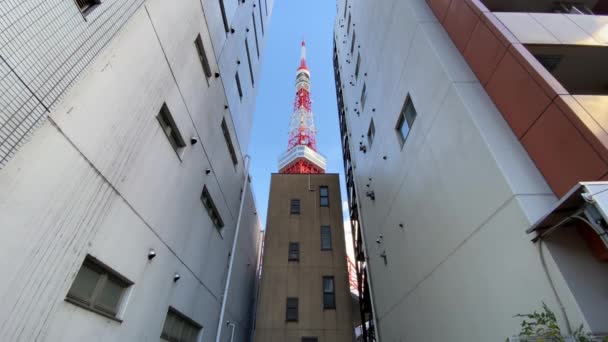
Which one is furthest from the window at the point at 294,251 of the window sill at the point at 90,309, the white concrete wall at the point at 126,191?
the window sill at the point at 90,309

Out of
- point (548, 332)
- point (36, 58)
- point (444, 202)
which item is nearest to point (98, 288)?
point (36, 58)

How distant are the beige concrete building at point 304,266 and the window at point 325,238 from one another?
4 cm

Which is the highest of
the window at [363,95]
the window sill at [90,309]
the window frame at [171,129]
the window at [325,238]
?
the window at [363,95]

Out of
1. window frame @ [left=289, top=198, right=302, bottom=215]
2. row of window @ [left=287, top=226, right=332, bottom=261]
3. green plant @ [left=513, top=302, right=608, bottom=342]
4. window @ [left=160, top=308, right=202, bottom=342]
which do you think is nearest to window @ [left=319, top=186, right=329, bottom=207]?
window frame @ [left=289, top=198, right=302, bottom=215]

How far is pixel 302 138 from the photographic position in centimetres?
3253

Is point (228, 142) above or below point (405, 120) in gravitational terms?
above

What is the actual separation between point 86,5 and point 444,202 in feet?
18.3

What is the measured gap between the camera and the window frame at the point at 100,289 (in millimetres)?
3189

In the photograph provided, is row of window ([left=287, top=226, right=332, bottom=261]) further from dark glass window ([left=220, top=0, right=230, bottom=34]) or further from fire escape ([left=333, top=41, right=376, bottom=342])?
dark glass window ([left=220, top=0, right=230, bottom=34])

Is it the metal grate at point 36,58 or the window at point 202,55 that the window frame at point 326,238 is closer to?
the window at point 202,55

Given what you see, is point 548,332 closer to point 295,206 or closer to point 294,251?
point 294,251

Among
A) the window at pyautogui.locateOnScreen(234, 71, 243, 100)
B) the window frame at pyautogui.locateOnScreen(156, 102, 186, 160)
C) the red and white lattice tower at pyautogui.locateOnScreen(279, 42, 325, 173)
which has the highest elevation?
the red and white lattice tower at pyautogui.locateOnScreen(279, 42, 325, 173)

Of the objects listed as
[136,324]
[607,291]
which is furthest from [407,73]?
[136,324]

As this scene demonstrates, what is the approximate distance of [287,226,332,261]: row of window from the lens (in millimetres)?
11828
